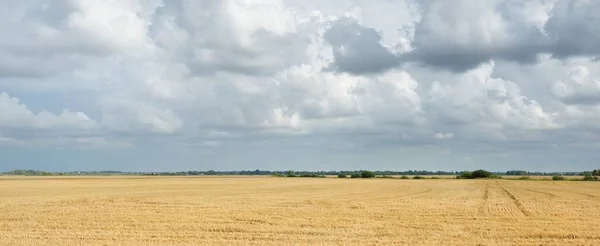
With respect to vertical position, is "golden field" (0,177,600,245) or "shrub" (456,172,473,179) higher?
"shrub" (456,172,473,179)

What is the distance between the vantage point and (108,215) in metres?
32.6

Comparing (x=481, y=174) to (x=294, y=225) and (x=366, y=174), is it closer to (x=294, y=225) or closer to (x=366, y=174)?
(x=366, y=174)

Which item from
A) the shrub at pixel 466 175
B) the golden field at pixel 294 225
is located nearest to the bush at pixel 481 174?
the shrub at pixel 466 175

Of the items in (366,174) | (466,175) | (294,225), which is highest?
(366,174)

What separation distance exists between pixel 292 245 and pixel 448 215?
1368 cm

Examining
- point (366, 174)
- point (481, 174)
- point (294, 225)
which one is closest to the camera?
point (294, 225)

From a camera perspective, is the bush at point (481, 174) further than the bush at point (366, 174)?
No

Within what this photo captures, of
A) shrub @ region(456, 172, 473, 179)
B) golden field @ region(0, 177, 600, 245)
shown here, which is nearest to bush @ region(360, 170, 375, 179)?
shrub @ region(456, 172, 473, 179)

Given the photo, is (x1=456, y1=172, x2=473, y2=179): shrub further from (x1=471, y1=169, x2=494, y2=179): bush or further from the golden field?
the golden field

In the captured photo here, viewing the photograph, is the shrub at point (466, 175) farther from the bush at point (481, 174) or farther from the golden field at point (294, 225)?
the golden field at point (294, 225)

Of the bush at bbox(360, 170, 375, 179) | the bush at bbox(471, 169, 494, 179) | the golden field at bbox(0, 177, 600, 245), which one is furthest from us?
the bush at bbox(360, 170, 375, 179)

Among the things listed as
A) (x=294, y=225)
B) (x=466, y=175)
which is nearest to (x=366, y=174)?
(x=466, y=175)

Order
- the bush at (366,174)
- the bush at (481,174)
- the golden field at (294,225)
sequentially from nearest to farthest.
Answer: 1. the golden field at (294,225)
2. the bush at (481,174)
3. the bush at (366,174)

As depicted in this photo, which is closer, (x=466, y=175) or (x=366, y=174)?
(x=466, y=175)
